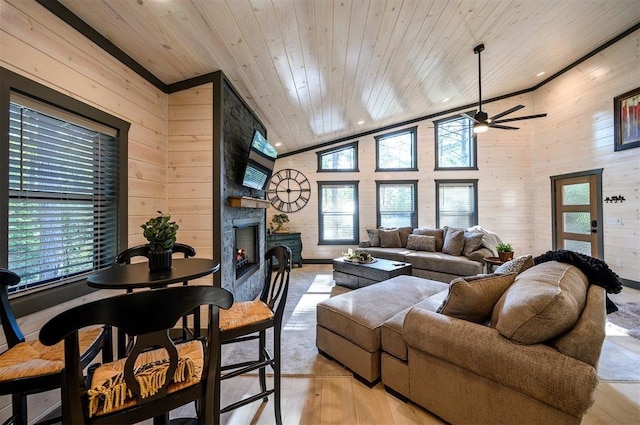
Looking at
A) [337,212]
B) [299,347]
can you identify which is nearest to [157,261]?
[299,347]

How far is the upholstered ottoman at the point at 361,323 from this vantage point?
1.88 m

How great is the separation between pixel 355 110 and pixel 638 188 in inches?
182

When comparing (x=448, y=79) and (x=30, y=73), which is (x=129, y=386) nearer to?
(x=30, y=73)

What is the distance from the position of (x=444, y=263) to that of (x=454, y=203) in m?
2.54

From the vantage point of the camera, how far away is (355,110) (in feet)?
14.7

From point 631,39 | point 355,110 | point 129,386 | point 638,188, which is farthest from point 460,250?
point 129,386

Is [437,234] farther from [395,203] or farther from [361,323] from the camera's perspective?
[361,323]

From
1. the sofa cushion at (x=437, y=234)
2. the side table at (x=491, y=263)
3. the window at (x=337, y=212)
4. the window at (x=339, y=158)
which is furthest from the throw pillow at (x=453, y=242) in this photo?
the window at (x=339, y=158)

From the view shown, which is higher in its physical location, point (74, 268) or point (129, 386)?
point (74, 268)

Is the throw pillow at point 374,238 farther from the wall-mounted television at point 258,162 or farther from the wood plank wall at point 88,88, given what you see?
the wood plank wall at point 88,88

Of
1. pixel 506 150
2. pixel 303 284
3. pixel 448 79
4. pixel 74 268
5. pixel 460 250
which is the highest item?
pixel 448 79

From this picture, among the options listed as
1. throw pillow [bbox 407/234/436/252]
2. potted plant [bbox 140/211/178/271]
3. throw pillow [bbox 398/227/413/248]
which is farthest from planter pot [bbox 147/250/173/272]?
throw pillow [bbox 398/227/413/248]

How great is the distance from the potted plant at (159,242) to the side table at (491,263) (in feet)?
14.0

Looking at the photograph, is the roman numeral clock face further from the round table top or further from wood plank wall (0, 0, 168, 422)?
the round table top
